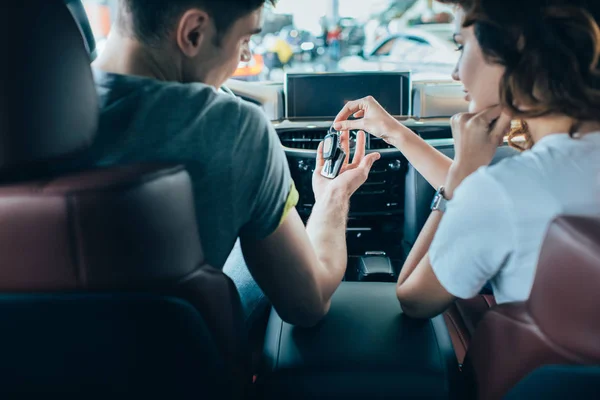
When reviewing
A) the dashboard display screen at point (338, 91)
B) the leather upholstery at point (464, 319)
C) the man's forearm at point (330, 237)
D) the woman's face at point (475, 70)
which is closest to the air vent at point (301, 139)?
the dashboard display screen at point (338, 91)

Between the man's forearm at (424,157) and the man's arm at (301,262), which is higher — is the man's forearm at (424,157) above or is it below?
above

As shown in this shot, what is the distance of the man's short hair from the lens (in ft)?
4.07

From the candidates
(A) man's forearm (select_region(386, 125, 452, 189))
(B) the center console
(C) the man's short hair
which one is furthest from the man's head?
(B) the center console

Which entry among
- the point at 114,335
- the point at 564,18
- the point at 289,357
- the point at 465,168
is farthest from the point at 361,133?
the point at 114,335

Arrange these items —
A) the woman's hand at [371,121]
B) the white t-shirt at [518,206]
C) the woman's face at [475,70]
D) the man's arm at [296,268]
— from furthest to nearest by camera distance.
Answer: the woman's hand at [371,121] < the man's arm at [296,268] < the woman's face at [475,70] < the white t-shirt at [518,206]

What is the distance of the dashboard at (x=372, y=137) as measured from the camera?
3086 millimetres

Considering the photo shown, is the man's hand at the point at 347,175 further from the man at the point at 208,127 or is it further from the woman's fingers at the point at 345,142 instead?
the man at the point at 208,127

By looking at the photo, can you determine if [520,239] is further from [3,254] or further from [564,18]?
[3,254]

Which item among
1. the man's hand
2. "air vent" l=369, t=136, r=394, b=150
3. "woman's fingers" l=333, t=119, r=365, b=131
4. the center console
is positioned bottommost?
the center console

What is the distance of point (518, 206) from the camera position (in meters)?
1.08

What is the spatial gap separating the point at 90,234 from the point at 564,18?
3.11 feet

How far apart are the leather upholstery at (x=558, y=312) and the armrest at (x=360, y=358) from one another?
26cm

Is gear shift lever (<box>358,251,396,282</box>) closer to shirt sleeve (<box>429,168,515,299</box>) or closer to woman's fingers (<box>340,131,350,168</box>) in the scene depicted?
woman's fingers (<box>340,131,350,168</box>)

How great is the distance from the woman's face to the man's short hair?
0.46 m
